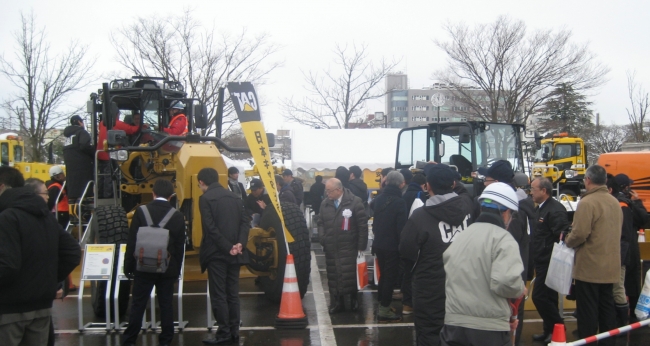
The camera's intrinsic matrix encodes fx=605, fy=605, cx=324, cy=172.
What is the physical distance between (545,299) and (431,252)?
235 cm

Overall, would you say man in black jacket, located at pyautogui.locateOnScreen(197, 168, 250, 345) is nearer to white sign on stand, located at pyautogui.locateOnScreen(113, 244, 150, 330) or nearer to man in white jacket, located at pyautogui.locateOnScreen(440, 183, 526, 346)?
white sign on stand, located at pyautogui.locateOnScreen(113, 244, 150, 330)

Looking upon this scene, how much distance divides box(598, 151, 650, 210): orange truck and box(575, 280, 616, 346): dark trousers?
1187 centimetres

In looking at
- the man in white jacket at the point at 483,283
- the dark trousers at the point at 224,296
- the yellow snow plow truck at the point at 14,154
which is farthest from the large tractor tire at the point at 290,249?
the yellow snow plow truck at the point at 14,154

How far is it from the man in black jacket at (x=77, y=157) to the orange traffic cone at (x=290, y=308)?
12.5ft

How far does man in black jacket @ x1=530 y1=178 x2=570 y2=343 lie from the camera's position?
6.55 meters

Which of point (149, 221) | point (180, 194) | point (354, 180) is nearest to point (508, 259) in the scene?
point (149, 221)

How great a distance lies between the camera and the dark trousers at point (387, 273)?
7.49 m

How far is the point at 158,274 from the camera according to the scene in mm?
6176

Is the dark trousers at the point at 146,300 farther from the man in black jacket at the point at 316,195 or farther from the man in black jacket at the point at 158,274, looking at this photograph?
the man in black jacket at the point at 316,195

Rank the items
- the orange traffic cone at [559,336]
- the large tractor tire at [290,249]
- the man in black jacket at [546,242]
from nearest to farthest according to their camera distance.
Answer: the orange traffic cone at [559,336], the man in black jacket at [546,242], the large tractor tire at [290,249]

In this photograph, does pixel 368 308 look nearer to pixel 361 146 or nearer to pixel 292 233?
pixel 292 233

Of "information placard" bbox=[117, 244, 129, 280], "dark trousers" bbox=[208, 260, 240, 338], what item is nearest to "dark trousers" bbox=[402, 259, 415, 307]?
"dark trousers" bbox=[208, 260, 240, 338]

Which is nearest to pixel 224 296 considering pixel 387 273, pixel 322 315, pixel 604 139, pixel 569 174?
pixel 322 315

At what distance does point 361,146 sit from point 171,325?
46.3ft
